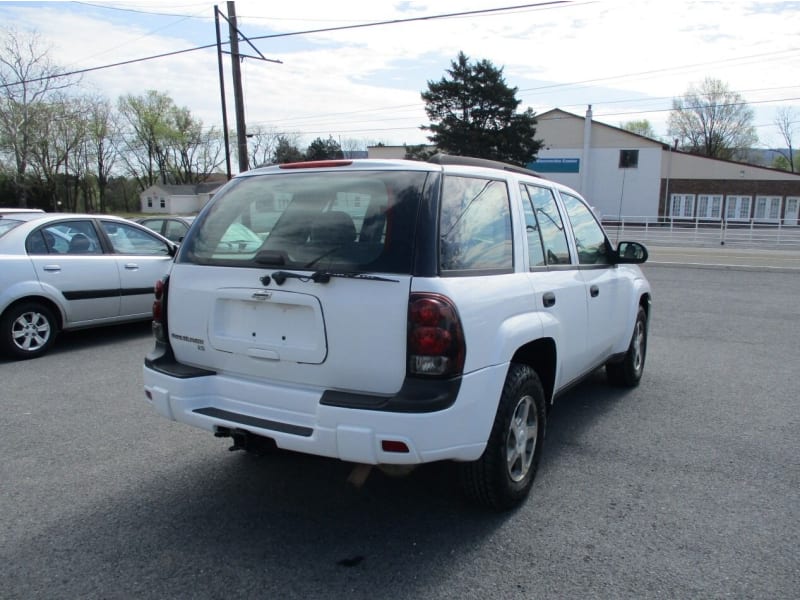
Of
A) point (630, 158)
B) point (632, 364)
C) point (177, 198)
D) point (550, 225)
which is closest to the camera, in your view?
point (550, 225)

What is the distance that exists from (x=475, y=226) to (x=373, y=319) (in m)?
0.80

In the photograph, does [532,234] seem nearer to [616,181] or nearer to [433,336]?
[433,336]

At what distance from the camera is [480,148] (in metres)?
45.9

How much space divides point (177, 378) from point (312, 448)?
894 millimetres

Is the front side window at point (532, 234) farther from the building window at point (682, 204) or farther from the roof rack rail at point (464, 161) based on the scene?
the building window at point (682, 204)

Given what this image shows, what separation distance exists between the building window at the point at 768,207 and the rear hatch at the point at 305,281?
2176 inches

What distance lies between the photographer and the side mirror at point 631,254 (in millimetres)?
4988

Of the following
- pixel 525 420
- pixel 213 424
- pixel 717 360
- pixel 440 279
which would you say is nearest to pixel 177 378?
pixel 213 424

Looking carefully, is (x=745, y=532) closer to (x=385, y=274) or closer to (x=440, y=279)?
(x=440, y=279)

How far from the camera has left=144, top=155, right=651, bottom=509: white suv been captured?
2705 millimetres

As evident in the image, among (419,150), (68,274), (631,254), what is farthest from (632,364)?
(419,150)

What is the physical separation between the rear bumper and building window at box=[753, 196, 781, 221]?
55306 millimetres

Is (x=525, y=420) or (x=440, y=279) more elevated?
(x=440, y=279)

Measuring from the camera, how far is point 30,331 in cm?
671
